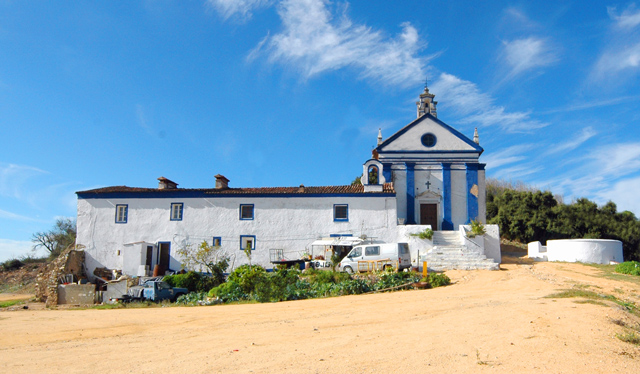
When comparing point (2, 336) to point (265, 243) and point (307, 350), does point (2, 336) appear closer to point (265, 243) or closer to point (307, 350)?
point (307, 350)

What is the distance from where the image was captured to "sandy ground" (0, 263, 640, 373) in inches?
280

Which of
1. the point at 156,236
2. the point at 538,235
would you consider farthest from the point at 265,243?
the point at 538,235

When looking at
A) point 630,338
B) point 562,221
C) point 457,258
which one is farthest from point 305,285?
point 562,221

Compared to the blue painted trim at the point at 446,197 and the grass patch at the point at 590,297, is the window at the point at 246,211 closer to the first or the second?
the blue painted trim at the point at 446,197

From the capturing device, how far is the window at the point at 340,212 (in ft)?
87.0

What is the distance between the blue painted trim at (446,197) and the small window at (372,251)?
33.3 ft

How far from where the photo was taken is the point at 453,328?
367 inches

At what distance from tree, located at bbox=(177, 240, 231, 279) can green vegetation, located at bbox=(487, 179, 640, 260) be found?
84.0 ft

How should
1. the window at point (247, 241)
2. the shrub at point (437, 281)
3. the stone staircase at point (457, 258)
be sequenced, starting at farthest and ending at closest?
1. the window at point (247, 241)
2. the stone staircase at point (457, 258)
3. the shrub at point (437, 281)

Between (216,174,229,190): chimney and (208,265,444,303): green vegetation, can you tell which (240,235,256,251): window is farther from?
(208,265,444,303): green vegetation

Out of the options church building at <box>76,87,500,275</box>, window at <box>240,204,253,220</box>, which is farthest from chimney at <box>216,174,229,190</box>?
window at <box>240,204,253,220</box>

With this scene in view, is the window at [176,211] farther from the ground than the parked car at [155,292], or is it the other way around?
the window at [176,211]

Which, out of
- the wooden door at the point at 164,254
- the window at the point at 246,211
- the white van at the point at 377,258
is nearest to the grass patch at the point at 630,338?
the white van at the point at 377,258

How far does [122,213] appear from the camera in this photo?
27.8m
